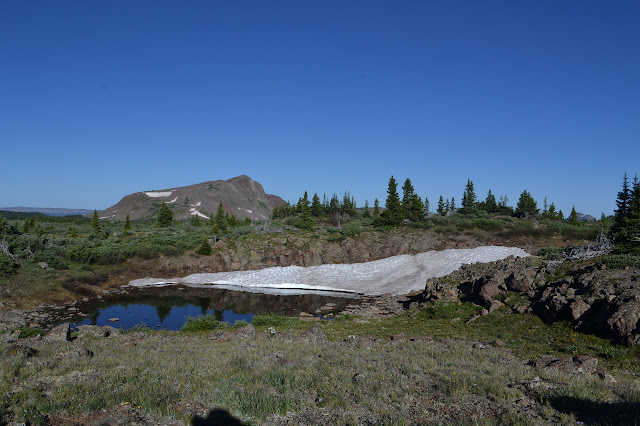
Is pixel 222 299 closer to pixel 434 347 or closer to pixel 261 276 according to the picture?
pixel 261 276

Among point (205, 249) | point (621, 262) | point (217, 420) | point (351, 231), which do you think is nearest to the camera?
point (217, 420)

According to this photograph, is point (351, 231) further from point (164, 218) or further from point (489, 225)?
point (164, 218)

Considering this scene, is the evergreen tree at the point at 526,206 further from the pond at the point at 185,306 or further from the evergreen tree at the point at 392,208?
the pond at the point at 185,306

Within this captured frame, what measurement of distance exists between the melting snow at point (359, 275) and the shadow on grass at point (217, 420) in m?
33.6

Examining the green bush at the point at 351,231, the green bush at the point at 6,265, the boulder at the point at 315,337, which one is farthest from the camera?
the green bush at the point at 351,231

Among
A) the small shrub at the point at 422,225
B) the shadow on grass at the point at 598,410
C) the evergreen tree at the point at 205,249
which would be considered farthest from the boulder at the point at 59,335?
the small shrub at the point at 422,225

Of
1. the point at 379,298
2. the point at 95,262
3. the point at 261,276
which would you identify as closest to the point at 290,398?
the point at 379,298

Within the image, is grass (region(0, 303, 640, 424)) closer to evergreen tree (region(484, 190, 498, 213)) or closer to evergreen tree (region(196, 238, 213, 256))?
evergreen tree (region(196, 238, 213, 256))

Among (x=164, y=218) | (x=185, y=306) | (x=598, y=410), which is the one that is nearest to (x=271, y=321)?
(x=185, y=306)

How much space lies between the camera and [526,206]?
294 feet

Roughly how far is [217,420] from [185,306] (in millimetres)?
29396

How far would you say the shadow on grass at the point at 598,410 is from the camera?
677 cm

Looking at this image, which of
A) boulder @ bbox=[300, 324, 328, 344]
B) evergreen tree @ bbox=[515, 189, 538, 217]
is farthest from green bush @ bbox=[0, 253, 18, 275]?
evergreen tree @ bbox=[515, 189, 538, 217]

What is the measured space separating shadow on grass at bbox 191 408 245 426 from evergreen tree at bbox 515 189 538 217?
89.5m
